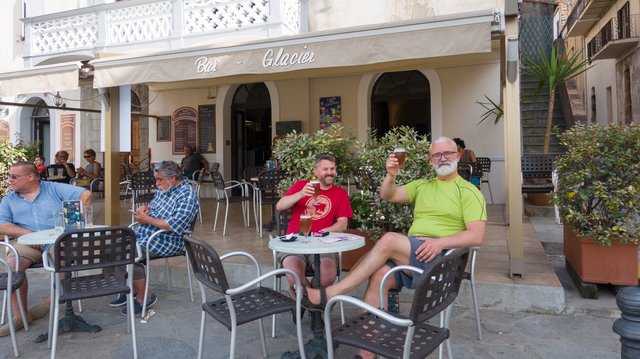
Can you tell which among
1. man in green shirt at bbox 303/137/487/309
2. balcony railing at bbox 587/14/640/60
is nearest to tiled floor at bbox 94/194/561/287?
man in green shirt at bbox 303/137/487/309

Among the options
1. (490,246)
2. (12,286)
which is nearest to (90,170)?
(12,286)

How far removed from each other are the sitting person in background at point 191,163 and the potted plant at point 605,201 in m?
7.81

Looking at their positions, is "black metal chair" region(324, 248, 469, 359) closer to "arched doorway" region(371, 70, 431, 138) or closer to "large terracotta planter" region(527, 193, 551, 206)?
"large terracotta planter" region(527, 193, 551, 206)

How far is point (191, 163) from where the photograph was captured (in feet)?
34.0

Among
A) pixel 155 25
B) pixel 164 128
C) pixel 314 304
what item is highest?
pixel 155 25

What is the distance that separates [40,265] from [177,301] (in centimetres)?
116

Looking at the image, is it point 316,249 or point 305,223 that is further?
point 305,223

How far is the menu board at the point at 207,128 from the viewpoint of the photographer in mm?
11156

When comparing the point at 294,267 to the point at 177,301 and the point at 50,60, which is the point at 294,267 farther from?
the point at 50,60

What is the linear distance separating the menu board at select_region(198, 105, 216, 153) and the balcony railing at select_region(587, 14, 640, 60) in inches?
416

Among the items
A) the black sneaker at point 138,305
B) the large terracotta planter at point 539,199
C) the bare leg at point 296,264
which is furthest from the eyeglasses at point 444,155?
the large terracotta planter at point 539,199

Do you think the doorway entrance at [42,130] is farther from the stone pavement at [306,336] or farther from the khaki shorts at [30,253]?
the stone pavement at [306,336]

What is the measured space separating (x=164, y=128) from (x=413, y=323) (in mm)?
10676

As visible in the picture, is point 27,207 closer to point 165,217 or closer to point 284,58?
point 165,217
